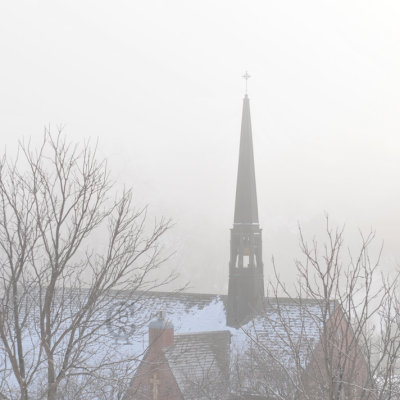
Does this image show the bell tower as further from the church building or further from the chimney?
the chimney

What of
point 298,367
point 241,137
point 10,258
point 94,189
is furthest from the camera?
point 241,137

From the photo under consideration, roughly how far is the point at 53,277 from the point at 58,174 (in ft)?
4.73

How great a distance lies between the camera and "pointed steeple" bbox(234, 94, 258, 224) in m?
25.7

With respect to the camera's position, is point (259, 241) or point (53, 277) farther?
point (259, 241)

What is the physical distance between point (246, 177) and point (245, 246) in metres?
3.61

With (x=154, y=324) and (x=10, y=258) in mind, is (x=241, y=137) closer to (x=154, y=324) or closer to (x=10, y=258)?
(x=154, y=324)

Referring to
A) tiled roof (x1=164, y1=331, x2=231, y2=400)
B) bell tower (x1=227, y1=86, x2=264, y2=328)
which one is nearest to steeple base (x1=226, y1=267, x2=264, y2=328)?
bell tower (x1=227, y1=86, x2=264, y2=328)

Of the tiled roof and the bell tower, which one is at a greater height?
the bell tower

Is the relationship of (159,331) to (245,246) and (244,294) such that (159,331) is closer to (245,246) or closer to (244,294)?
(244,294)

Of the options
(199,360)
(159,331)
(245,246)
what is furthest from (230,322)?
(159,331)

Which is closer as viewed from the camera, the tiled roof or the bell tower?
the tiled roof

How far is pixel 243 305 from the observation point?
2428cm

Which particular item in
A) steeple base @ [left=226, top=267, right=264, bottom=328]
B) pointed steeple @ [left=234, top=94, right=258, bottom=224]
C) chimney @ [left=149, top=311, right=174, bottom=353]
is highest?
pointed steeple @ [left=234, top=94, right=258, bottom=224]

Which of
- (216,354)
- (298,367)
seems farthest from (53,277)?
(216,354)
